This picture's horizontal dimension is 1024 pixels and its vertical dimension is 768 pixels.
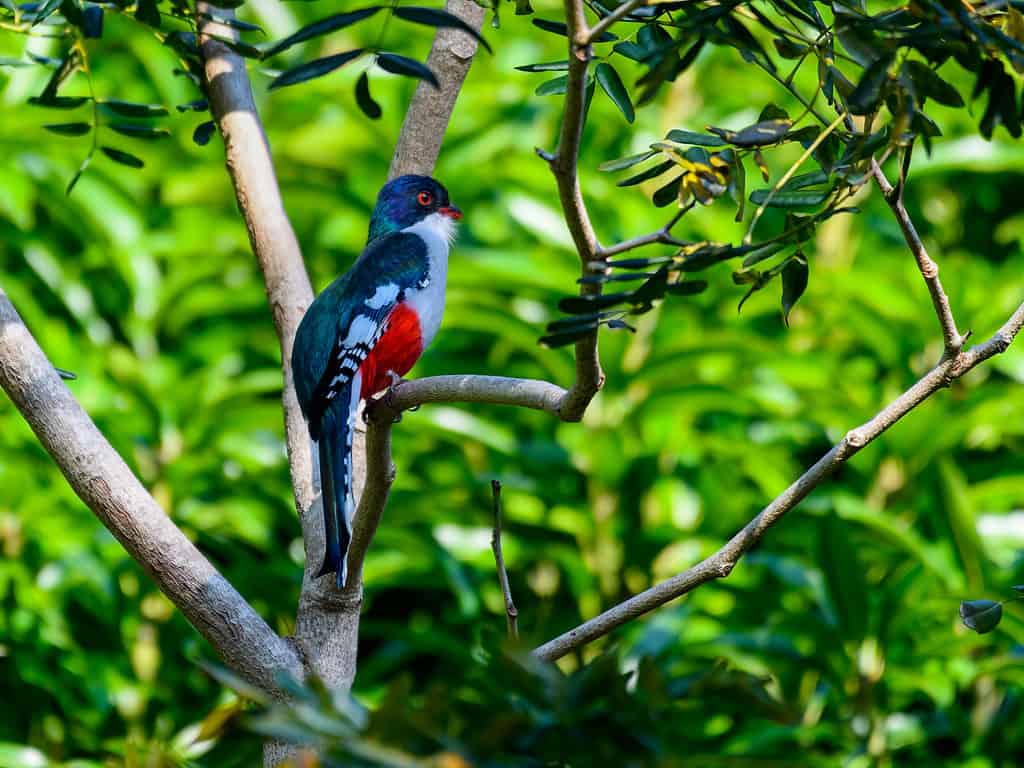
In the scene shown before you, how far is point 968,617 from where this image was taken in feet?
5.47

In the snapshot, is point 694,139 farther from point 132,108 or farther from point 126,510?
point 132,108

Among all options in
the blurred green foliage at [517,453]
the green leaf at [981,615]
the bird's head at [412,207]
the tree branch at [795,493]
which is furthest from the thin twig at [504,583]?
the blurred green foliage at [517,453]

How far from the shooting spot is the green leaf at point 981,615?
1644 millimetres

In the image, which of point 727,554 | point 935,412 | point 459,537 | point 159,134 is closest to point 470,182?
point 459,537

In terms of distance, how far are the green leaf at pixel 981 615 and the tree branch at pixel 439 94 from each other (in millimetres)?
1224

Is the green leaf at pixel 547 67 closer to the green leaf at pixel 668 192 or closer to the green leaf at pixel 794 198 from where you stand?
the green leaf at pixel 668 192

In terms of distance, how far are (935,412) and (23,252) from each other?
2.48 meters

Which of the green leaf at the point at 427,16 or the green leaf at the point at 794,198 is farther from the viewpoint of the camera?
the green leaf at the point at 794,198

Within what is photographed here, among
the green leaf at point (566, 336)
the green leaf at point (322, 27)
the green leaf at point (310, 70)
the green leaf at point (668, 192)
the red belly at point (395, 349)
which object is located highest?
the green leaf at point (322, 27)

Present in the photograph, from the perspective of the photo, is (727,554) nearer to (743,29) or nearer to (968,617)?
(968,617)

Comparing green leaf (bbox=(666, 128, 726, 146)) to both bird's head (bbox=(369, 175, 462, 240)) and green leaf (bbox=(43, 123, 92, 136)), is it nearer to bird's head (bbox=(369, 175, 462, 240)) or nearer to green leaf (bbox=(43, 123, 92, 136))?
bird's head (bbox=(369, 175, 462, 240))

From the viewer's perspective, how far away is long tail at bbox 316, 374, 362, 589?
1.98 meters

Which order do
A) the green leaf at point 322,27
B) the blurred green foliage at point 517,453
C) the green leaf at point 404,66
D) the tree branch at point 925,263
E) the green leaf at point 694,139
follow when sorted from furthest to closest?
1. the blurred green foliage at point 517,453
2. the green leaf at point 694,139
3. the tree branch at point 925,263
4. the green leaf at point 404,66
5. the green leaf at point 322,27

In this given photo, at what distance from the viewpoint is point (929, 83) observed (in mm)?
1458
